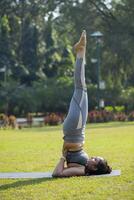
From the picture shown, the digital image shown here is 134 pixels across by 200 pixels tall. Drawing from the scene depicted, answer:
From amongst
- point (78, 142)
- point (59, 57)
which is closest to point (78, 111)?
point (78, 142)

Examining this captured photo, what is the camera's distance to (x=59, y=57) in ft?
204

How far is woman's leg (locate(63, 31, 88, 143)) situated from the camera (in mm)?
11750

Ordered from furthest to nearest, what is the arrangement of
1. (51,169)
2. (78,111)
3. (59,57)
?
(59,57)
(51,169)
(78,111)

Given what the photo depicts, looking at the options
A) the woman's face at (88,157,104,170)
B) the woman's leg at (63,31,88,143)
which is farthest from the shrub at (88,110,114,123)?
the woman's face at (88,157,104,170)

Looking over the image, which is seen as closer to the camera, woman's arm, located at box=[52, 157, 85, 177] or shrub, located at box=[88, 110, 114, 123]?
woman's arm, located at box=[52, 157, 85, 177]

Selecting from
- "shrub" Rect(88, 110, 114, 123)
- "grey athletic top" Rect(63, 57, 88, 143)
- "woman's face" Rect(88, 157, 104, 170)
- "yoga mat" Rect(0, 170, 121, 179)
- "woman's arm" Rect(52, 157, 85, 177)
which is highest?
"grey athletic top" Rect(63, 57, 88, 143)

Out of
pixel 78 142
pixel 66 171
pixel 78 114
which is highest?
pixel 78 114

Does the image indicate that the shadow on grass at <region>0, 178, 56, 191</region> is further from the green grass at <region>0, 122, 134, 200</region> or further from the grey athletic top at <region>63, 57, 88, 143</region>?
the grey athletic top at <region>63, 57, 88, 143</region>

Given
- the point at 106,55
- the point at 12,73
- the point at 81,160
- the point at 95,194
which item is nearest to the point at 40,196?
the point at 95,194

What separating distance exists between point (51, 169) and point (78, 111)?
5.26 ft

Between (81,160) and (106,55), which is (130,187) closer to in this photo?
(81,160)

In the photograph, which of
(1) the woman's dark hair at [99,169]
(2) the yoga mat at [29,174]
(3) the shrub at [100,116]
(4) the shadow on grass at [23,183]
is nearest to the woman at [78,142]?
(1) the woman's dark hair at [99,169]

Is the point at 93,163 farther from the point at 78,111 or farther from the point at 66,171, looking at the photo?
the point at 78,111

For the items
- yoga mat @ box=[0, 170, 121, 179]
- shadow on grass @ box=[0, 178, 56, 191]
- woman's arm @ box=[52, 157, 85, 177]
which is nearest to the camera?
shadow on grass @ box=[0, 178, 56, 191]
